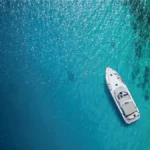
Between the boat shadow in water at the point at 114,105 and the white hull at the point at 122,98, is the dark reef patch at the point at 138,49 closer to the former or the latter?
the white hull at the point at 122,98

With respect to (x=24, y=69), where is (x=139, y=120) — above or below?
below

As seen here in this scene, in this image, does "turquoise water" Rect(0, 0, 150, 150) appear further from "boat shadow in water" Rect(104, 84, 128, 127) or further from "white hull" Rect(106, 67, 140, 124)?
"white hull" Rect(106, 67, 140, 124)

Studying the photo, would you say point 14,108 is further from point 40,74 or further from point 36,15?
point 36,15

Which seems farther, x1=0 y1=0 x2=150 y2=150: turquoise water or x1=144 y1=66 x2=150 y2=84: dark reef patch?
x1=144 y1=66 x2=150 y2=84: dark reef patch

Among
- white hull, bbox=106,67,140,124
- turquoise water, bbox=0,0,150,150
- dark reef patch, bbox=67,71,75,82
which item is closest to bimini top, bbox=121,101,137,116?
white hull, bbox=106,67,140,124

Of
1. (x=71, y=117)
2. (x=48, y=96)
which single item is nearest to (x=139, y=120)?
(x=71, y=117)

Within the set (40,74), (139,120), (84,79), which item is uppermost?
(40,74)
